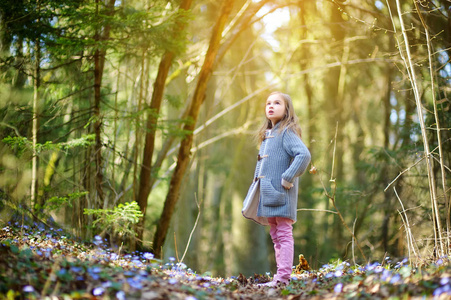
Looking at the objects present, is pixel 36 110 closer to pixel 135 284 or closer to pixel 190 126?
pixel 190 126

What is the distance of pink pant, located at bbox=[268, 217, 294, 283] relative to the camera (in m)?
3.84

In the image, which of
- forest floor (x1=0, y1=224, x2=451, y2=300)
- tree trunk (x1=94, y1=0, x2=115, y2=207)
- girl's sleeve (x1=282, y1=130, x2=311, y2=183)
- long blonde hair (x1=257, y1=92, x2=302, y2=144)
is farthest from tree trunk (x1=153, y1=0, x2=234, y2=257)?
forest floor (x1=0, y1=224, x2=451, y2=300)

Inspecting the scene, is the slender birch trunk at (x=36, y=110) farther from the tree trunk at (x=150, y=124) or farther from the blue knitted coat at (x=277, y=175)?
the blue knitted coat at (x=277, y=175)

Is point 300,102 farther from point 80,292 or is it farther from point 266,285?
point 80,292

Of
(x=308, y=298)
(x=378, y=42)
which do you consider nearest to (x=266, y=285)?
(x=308, y=298)

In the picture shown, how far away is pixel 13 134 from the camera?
4.98m

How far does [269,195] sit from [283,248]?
50cm

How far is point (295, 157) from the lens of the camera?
387cm

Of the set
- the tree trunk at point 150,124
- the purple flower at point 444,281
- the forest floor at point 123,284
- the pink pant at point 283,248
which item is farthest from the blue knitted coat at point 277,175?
the tree trunk at point 150,124

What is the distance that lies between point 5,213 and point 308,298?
334 cm

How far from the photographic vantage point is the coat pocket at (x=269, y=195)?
3.89 metres

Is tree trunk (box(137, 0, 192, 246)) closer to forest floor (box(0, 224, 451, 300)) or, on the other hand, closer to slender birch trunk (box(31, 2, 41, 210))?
slender birch trunk (box(31, 2, 41, 210))

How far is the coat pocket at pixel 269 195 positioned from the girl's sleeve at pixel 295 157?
17cm

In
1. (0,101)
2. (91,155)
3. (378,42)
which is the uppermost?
(378,42)
